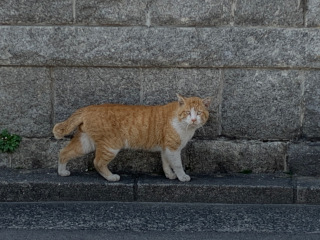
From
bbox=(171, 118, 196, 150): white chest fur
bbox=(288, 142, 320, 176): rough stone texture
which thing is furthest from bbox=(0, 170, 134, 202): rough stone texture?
bbox=(288, 142, 320, 176): rough stone texture

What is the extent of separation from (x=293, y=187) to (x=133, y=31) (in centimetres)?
230

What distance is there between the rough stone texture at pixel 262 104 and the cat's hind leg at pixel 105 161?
1.29 metres

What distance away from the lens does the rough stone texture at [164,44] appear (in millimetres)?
5965

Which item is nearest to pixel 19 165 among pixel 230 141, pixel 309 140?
pixel 230 141

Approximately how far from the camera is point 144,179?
5984 mm

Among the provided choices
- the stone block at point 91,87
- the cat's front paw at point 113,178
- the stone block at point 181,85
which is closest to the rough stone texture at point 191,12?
the stone block at point 181,85

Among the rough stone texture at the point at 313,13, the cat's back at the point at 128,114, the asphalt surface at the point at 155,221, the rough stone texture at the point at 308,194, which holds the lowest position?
the asphalt surface at the point at 155,221

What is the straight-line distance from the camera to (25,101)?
621 cm

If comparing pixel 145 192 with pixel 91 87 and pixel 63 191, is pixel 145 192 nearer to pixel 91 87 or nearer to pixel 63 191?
pixel 63 191

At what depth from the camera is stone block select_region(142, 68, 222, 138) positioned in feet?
20.1

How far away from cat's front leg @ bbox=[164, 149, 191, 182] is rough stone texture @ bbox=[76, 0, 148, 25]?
1.44 metres

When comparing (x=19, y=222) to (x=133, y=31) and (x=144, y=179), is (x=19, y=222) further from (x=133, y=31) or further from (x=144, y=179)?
(x=133, y=31)

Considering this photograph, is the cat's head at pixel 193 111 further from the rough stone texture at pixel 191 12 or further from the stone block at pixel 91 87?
the rough stone texture at pixel 191 12

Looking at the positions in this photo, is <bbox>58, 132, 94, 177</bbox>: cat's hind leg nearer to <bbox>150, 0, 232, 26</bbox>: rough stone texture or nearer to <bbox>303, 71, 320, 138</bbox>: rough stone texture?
<bbox>150, 0, 232, 26</bbox>: rough stone texture
